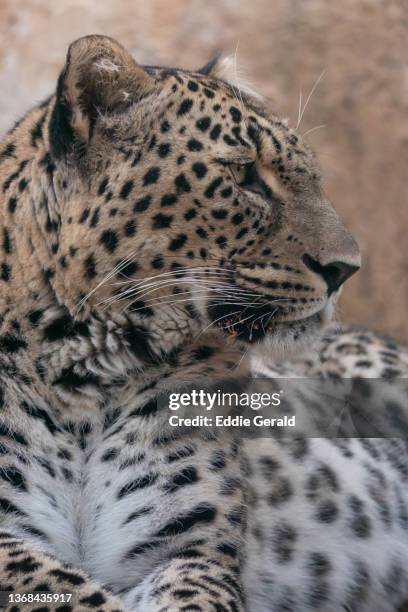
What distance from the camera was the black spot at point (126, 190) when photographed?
13.7ft

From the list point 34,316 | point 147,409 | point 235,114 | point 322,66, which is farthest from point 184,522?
point 322,66

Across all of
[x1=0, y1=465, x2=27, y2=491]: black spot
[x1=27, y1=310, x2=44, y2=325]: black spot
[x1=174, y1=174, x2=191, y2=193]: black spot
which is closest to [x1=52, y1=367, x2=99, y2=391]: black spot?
[x1=27, y1=310, x2=44, y2=325]: black spot

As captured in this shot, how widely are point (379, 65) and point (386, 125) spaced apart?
19.7 inches

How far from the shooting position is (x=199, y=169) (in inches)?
169

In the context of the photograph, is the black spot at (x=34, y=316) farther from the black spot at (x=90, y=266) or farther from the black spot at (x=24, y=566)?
the black spot at (x=24, y=566)

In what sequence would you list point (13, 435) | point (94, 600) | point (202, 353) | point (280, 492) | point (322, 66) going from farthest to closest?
1. point (322, 66)
2. point (280, 492)
3. point (202, 353)
4. point (13, 435)
5. point (94, 600)

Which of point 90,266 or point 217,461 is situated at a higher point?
point 90,266

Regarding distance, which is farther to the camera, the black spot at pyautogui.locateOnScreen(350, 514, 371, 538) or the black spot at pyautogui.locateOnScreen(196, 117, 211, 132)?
the black spot at pyautogui.locateOnScreen(350, 514, 371, 538)

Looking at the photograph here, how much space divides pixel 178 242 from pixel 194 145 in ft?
1.31

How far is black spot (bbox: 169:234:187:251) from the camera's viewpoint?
4223 mm

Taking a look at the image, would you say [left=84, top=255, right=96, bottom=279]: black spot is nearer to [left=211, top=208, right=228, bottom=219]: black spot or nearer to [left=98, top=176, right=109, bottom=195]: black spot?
[left=98, top=176, right=109, bottom=195]: black spot

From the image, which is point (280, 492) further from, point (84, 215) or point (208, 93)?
point (208, 93)

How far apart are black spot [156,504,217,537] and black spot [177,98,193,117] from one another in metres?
1.57

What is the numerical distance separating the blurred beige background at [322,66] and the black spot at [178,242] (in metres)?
4.57
